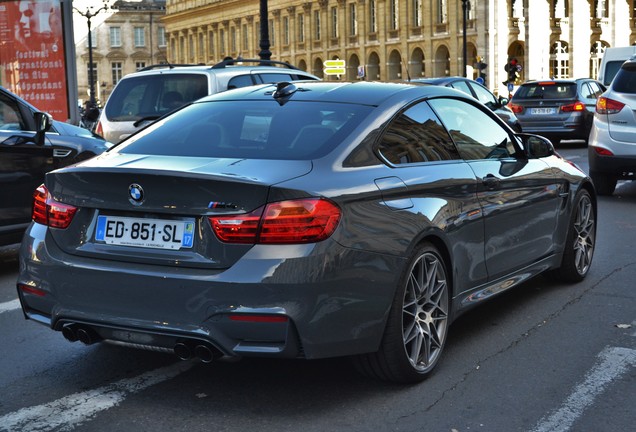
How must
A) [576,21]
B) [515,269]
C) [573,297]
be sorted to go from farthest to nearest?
[576,21] < [573,297] < [515,269]

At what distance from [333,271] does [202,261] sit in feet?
1.76

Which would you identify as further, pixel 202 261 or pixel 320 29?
pixel 320 29

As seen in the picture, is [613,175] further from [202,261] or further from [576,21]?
[576,21]

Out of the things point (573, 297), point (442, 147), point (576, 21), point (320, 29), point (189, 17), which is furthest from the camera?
point (189, 17)

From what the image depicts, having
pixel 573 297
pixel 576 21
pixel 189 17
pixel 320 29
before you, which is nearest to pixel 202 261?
pixel 573 297

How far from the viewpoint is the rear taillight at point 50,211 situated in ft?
15.8

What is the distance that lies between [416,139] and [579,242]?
2.53 meters

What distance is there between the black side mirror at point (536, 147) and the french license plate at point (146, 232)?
2.84m

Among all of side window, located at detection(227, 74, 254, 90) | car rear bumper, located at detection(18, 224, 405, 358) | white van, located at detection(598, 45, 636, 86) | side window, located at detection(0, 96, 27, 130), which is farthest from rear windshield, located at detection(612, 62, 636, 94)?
white van, located at detection(598, 45, 636, 86)

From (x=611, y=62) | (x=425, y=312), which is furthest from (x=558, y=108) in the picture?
(x=425, y=312)

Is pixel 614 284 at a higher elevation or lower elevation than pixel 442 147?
lower

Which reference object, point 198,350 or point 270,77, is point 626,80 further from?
point 198,350

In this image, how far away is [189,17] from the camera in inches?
4798

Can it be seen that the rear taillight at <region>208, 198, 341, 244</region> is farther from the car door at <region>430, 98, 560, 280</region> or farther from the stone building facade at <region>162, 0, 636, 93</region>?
the stone building facade at <region>162, 0, 636, 93</region>
